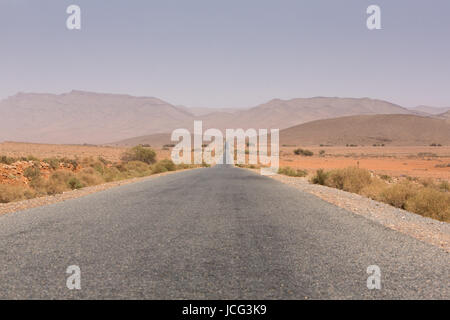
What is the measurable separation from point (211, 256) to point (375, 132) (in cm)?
12995

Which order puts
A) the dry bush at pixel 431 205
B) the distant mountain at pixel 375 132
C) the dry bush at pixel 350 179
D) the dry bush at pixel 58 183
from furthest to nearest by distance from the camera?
the distant mountain at pixel 375 132 < the dry bush at pixel 350 179 < the dry bush at pixel 58 183 < the dry bush at pixel 431 205

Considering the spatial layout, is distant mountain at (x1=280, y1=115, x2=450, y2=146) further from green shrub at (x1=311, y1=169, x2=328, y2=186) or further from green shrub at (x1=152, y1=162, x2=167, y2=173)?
green shrub at (x1=311, y1=169, x2=328, y2=186)

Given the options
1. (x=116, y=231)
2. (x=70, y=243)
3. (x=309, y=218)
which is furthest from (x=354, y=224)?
(x=70, y=243)

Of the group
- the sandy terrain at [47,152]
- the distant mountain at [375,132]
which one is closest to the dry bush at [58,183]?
the sandy terrain at [47,152]

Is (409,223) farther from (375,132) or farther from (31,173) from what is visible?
(375,132)

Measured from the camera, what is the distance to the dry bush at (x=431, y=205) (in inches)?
432

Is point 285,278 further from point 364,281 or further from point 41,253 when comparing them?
point 41,253

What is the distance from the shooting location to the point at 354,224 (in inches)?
324

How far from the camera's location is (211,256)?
542 cm

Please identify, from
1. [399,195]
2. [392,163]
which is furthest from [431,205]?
[392,163]

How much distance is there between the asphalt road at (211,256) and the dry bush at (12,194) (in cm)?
555

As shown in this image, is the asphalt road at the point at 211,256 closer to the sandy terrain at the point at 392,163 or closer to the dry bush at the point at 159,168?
the sandy terrain at the point at 392,163
